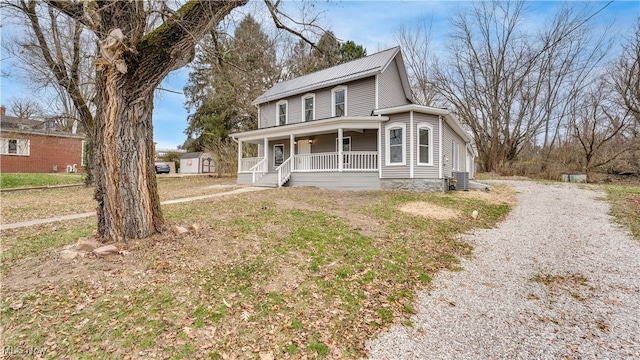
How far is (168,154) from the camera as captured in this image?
37.6 m

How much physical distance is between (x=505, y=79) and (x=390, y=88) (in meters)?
17.4

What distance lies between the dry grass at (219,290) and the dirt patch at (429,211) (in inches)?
84.0

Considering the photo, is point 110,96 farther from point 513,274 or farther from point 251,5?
point 513,274

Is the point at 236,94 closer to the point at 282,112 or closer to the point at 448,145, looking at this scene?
the point at 282,112

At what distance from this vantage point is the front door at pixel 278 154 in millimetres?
17922

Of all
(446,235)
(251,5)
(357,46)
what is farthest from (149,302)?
(357,46)

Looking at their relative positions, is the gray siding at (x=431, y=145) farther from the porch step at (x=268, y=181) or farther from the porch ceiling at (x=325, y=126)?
the porch step at (x=268, y=181)

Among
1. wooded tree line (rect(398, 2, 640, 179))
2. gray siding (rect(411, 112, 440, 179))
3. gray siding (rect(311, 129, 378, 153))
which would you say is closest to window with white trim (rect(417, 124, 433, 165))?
gray siding (rect(411, 112, 440, 179))

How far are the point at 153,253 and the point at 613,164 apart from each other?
28.4 meters

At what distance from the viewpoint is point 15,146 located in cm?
2098

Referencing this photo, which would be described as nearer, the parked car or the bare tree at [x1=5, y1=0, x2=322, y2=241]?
the bare tree at [x1=5, y1=0, x2=322, y2=241]

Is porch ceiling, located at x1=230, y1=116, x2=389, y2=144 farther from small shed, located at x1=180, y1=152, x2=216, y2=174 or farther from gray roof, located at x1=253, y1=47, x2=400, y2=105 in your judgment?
small shed, located at x1=180, y1=152, x2=216, y2=174

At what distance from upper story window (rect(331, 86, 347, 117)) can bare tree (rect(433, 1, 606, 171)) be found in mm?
16704

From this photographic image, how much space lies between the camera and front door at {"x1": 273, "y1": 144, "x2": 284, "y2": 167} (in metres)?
17.9
